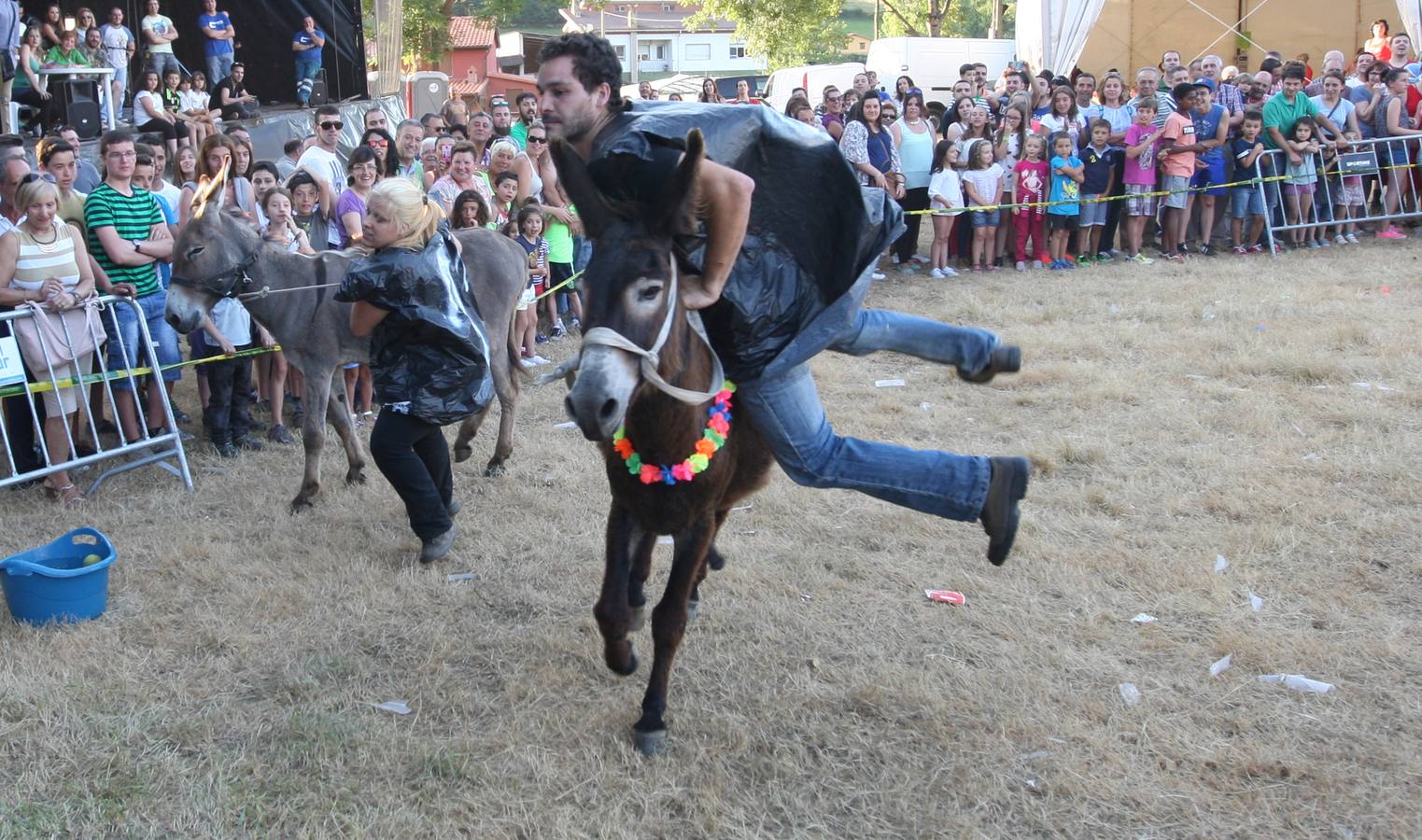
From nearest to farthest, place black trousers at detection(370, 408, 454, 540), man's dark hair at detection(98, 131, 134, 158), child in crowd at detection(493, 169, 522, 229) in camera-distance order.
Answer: black trousers at detection(370, 408, 454, 540) < man's dark hair at detection(98, 131, 134, 158) < child in crowd at detection(493, 169, 522, 229)

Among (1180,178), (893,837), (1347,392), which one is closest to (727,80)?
(1180,178)

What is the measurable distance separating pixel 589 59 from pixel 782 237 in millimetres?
822

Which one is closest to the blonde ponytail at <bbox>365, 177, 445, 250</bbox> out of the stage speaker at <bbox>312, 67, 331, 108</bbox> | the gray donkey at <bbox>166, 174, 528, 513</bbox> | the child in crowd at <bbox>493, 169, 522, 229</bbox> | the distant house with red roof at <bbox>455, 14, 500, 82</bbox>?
the gray donkey at <bbox>166, 174, 528, 513</bbox>

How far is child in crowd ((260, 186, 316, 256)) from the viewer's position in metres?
6.95

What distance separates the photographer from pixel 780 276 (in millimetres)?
3496

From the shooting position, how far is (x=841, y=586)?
4.96 metres

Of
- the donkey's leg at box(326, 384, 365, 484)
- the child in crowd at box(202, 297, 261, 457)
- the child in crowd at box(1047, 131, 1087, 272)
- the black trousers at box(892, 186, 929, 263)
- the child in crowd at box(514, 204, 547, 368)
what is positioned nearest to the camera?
the donkey's leg at box(326, 384, 365, 484)

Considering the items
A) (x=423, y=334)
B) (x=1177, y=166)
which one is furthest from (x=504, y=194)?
(x=1177, y=166)

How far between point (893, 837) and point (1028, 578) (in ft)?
6.44

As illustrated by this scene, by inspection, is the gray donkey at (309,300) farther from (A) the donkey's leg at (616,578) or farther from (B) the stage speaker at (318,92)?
(B) the stage speaker at (318,92)

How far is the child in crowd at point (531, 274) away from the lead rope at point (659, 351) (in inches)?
223

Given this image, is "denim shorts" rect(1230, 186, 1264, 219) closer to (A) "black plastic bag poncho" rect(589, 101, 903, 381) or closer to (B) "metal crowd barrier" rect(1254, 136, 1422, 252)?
(B) "metal crowd barrier" rect(1254, 136, 1422, 252)

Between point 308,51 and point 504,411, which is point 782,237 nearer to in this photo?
point 504,411

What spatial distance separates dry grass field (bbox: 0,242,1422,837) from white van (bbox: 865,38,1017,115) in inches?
965
